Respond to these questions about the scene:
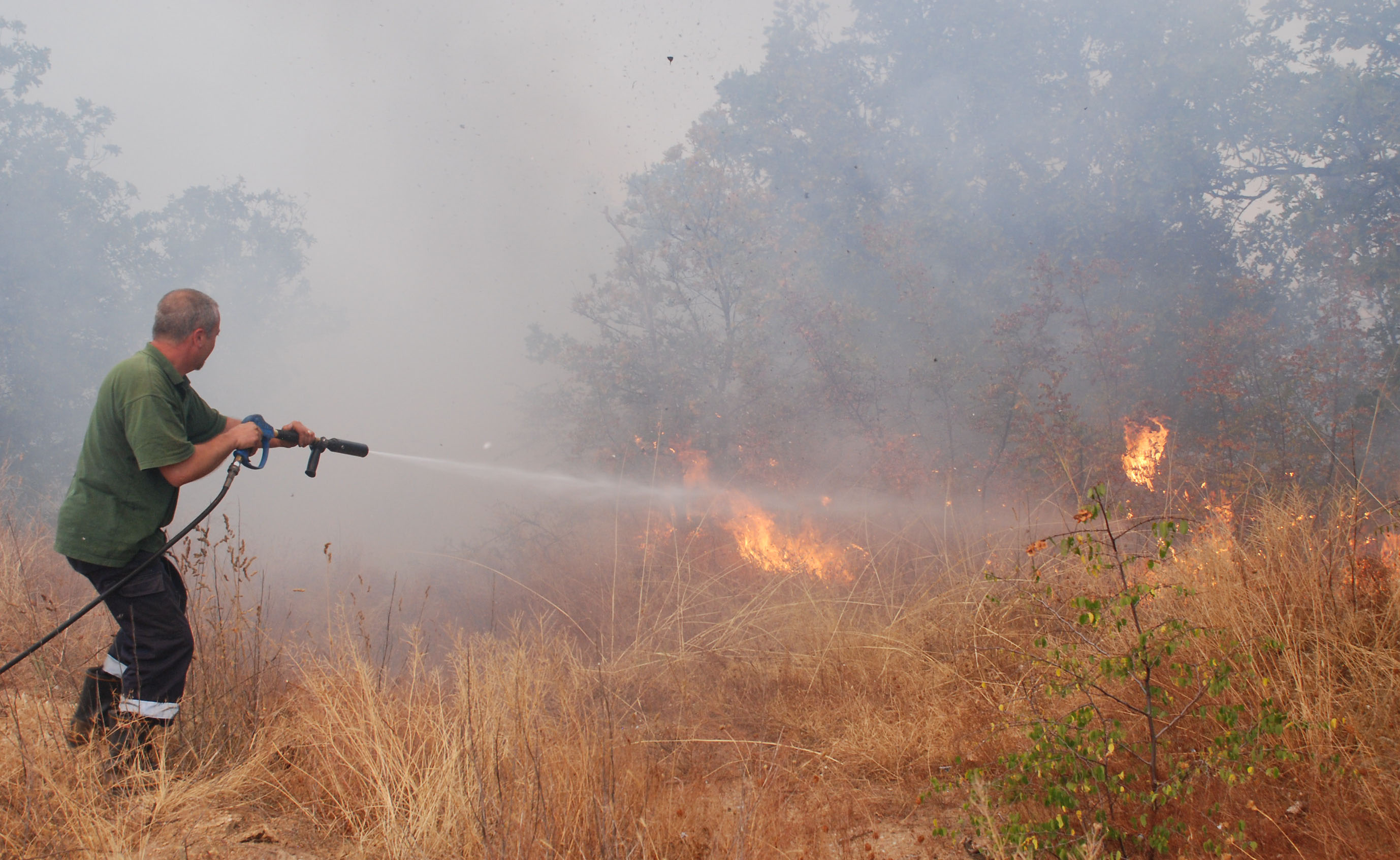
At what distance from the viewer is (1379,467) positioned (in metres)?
8.47

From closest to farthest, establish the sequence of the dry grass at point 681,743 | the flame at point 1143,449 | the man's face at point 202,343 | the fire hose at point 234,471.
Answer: the dry grass at point 681,743, the fire hose at point 234,471, the man's face at point 202,343, the flame at point 1143,449

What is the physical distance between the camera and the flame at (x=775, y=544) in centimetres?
841

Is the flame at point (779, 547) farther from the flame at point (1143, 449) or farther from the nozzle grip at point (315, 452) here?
the nozzle grip at point (315, 452)

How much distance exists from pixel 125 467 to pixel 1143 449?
10.3 meters

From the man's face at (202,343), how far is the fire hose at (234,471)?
1.11 feet

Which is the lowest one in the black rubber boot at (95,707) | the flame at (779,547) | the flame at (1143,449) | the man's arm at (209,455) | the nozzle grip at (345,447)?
the black rubber boot at (95,707)

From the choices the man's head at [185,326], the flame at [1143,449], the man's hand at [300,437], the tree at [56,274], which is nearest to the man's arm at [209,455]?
the man's hand at [300,437]

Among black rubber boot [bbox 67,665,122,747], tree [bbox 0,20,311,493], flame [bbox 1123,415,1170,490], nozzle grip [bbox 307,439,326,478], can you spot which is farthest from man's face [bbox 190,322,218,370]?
tree [bbox 0,20,311,493]

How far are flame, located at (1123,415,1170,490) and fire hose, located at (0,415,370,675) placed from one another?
894 cm

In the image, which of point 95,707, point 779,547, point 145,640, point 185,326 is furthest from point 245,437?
point 779,547

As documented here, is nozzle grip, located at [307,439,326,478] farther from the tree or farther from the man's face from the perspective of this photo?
the tree

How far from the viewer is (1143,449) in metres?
9.19

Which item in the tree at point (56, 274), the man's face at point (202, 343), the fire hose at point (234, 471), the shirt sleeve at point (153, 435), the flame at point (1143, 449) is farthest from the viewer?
the tree at point (56, 274)

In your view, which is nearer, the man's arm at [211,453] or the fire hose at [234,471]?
the fire hose at [234,471]
